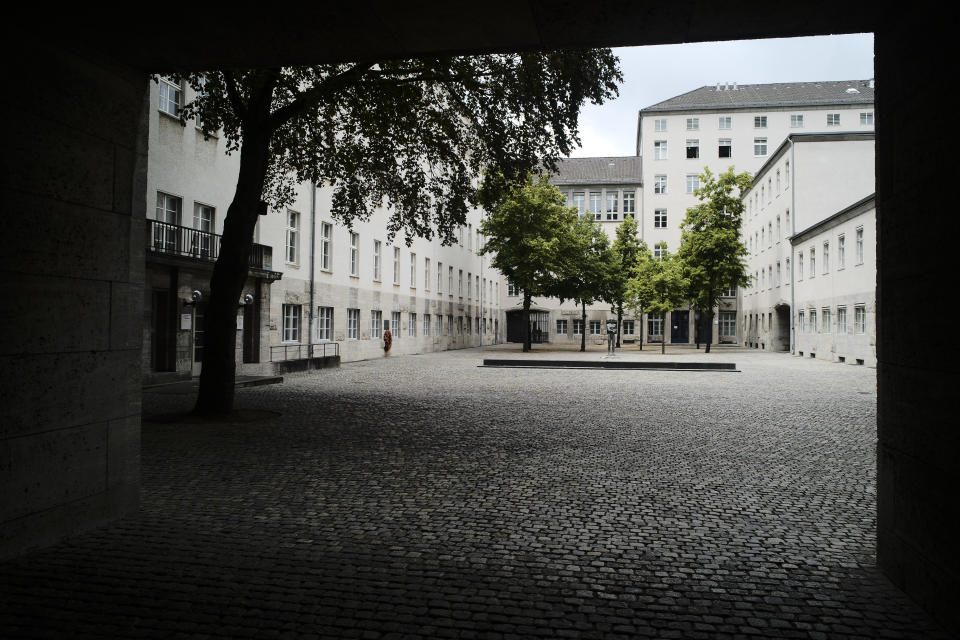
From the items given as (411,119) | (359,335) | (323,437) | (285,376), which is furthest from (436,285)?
(323,437)

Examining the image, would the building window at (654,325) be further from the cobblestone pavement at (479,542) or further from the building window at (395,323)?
the cobblestone pavement at (479,542)

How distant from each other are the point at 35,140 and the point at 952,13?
5.38 metres

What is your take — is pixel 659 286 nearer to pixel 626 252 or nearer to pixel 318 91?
pixel 626 252

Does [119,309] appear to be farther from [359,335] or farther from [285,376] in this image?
[359,335]

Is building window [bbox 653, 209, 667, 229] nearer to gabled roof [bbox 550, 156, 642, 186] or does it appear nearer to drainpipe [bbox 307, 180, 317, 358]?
gabled roof [bbox 550, 156, 642, 186]

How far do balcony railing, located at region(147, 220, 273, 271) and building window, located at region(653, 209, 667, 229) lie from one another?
5518 centimetres

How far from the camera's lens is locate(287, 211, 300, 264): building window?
1038 inches

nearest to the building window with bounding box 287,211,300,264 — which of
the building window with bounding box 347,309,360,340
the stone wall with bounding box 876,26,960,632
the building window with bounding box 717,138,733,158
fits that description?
the building window with bounding box 347,309,360,340

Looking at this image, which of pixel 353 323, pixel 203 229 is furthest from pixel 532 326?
pixel 203 229

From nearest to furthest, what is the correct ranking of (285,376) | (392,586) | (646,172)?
1. (392,586)
2. (285,376)
3. (646,172)

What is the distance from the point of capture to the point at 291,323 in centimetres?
2647

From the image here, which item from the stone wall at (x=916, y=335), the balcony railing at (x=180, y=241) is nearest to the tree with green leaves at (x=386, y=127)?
the balcony railing at (x=180, y=241)

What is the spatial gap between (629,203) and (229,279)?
64060 mm

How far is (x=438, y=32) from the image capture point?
4.71m
